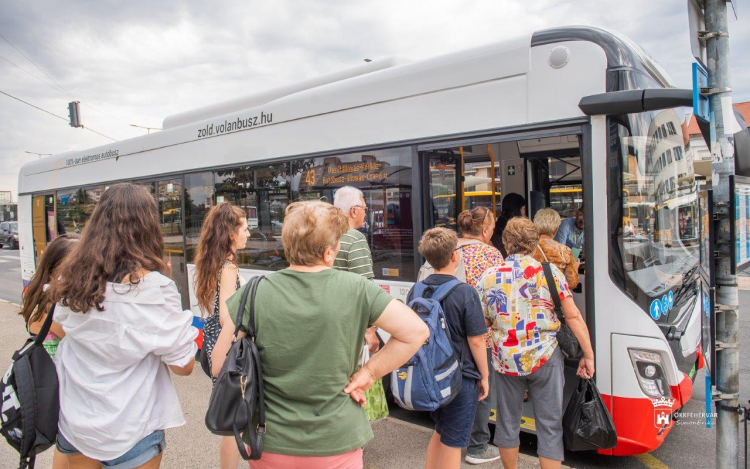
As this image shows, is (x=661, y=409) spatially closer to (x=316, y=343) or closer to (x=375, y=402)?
(x=375, y=402)

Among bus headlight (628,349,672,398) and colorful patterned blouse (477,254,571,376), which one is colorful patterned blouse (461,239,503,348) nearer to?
colorful patterned blouse (477,254,571,376)

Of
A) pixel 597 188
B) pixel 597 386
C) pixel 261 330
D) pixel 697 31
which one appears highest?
pixel 697 31

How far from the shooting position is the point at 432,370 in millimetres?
2686

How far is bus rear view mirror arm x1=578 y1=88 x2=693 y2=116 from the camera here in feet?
9.78

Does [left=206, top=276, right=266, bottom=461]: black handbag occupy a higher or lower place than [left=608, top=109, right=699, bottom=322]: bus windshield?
lower

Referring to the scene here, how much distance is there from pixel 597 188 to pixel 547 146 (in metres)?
3.18

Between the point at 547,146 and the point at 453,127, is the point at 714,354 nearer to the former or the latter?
the point at 453,127

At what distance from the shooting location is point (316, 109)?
4820mm

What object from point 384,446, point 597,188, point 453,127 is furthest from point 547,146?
point 384,446

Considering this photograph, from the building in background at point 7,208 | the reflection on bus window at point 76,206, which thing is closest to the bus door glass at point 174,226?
the reflection on bus window at point 76,206

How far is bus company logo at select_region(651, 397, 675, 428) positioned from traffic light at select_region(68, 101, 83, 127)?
1614cm

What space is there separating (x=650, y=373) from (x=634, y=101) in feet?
5.31

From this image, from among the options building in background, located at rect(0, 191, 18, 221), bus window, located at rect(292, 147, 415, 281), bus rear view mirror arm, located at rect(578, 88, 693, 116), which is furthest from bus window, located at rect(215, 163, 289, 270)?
building in background, located at rect(0, 191, 18, 221)

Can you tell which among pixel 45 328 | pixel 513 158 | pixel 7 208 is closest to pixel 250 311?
pixel 45 328
